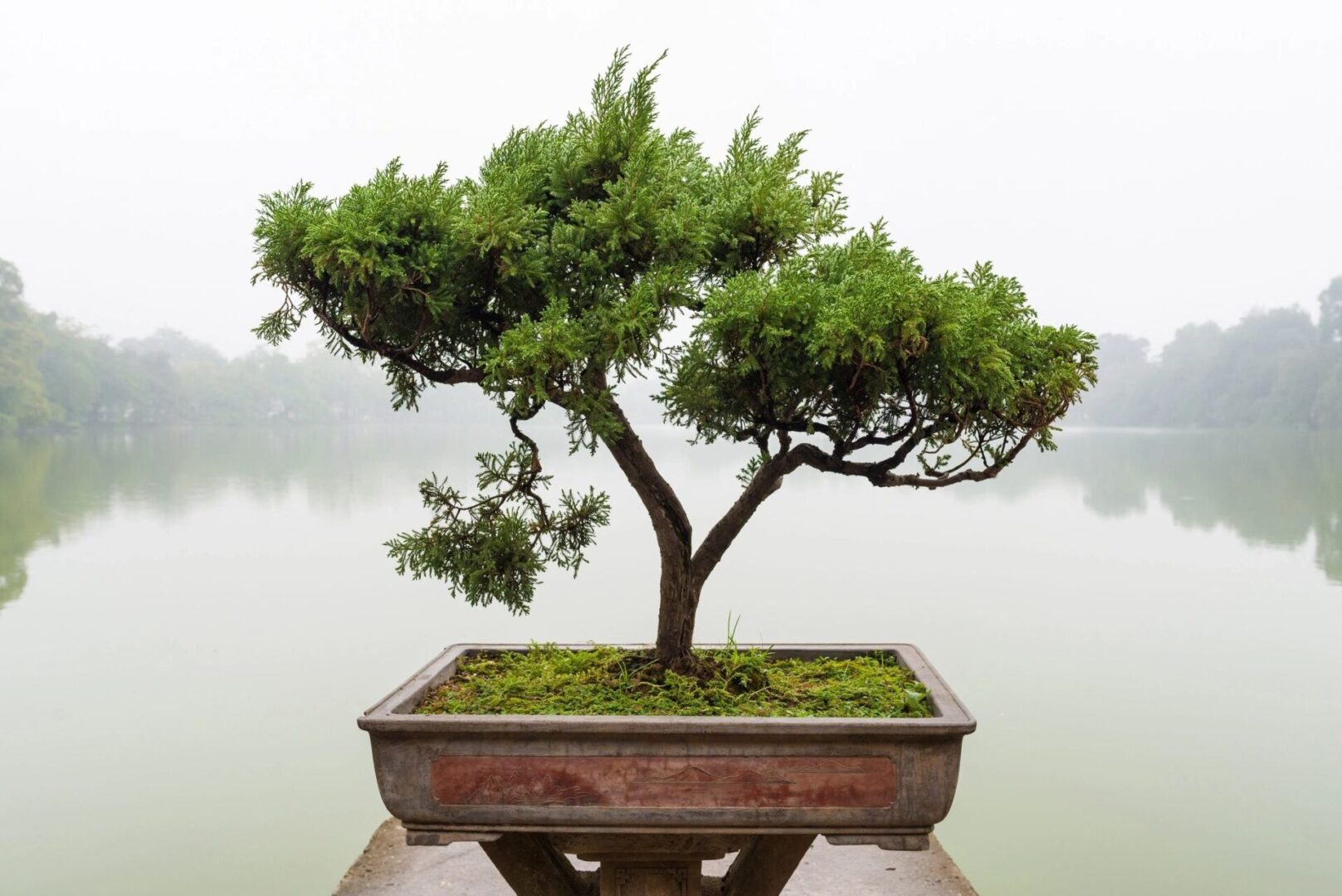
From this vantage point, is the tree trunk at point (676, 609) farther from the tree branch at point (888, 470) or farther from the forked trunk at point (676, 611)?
the tree branch at point (888, 470)

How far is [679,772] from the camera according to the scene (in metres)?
1.97

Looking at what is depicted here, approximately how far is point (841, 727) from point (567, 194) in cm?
125

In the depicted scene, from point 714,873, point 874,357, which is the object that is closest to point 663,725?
point 874,357

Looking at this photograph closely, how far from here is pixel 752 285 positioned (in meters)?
1.95

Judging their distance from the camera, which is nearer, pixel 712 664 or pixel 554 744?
pixel 554 744

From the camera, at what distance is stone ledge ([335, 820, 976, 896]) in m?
3.19

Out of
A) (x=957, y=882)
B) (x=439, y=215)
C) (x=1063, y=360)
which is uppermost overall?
(x=439, y=215)

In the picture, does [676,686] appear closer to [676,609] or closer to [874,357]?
[676,609]

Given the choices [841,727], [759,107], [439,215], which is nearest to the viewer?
[841,727]

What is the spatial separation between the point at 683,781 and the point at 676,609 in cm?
54

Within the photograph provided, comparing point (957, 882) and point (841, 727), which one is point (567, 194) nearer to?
point (841, 727)

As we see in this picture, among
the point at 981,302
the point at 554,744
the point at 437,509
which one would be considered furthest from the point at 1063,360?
the point at 437,509
